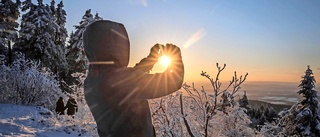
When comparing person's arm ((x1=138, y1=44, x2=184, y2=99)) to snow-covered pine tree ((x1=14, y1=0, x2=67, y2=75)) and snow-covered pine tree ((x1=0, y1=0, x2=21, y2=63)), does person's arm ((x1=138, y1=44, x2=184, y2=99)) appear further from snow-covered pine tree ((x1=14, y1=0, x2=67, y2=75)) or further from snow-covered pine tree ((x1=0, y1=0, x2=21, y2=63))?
snow-covered pine tree ((x1=14, y1=0, x2=67, y2=75))

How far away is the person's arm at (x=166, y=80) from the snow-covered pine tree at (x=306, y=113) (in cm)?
2238

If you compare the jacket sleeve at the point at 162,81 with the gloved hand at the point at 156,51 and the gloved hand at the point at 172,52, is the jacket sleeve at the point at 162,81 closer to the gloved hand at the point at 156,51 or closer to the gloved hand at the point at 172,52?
the gloved hand at the point at 172,52

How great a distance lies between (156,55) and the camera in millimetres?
1683

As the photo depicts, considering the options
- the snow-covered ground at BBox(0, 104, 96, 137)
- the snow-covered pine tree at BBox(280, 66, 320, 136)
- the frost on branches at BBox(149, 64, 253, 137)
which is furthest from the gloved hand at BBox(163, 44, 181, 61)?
the snow-covered pine tree at BBox(280, 66, 320, 136)

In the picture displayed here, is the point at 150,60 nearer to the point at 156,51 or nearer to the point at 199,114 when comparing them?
the point at 156,51

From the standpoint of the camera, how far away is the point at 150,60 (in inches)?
68.1

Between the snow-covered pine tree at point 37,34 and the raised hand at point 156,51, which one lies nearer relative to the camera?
the raised hand at point 156,51

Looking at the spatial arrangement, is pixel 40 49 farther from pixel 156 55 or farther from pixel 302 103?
pixel 156 55

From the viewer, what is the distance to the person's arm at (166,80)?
1443mm

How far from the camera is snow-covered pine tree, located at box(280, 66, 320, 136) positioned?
22.1 meters

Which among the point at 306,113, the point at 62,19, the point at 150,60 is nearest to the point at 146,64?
the point at 150,60

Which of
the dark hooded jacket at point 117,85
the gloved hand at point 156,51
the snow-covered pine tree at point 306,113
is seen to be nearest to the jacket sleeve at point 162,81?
the dark hooded jacket at point 117,85

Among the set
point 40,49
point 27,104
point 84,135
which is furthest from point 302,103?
point 40,49

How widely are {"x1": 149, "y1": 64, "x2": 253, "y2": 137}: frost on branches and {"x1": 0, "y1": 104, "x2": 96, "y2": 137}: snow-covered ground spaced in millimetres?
3317
